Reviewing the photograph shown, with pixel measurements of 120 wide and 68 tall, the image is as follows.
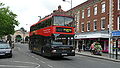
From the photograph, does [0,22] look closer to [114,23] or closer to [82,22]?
[82,22]

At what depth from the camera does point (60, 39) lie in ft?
51.2

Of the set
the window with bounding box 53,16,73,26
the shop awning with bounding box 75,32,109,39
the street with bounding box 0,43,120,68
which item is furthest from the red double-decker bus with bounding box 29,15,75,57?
the shop awning with bounding box 75,32,109,39

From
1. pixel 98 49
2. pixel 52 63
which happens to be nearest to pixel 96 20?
pixel 98 49

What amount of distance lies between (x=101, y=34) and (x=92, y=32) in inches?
135

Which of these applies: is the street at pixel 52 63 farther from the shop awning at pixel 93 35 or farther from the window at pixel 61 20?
the shop awning at pixel 93 35

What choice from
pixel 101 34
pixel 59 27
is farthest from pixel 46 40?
pixel 101 34

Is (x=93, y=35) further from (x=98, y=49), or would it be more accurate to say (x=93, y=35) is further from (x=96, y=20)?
(x=98, y=49)

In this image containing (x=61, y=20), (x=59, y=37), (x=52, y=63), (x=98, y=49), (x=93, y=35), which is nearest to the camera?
(x=52, y=63)

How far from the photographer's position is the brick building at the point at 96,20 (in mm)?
26344

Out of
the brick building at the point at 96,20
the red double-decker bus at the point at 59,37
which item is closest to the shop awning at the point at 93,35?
the brick building at the point at 96,20

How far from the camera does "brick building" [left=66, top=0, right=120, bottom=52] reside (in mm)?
26344

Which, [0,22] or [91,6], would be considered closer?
[91,6]

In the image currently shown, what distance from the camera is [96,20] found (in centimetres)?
3006

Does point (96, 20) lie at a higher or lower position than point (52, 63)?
higher
